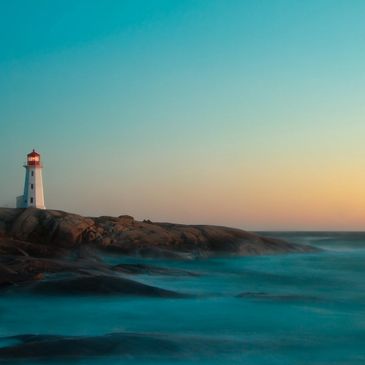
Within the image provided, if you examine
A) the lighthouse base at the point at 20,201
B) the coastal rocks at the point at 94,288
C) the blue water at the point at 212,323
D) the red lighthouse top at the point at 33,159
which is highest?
the red lighthouse top at the point at 33,159

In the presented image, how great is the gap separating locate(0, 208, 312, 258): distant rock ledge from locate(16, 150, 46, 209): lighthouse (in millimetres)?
12179

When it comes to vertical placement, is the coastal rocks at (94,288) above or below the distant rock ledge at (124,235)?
below

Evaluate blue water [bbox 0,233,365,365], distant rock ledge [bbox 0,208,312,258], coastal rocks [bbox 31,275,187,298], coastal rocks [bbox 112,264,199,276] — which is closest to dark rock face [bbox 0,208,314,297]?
distant rock ledge [bbox 0,208,312,258]

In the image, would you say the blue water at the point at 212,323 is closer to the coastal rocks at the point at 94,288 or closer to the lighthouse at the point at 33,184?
the coastal rocks at the point at 94,288

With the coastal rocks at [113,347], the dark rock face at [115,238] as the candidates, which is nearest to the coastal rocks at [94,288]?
the coastal rocks at [113,347]

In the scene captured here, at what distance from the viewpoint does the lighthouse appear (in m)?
47.3

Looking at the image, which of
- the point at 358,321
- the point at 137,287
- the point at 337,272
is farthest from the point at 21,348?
the point at 337,272

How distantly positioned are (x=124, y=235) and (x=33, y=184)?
55.9ft

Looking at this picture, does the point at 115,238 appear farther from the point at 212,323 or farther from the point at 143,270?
the point at 212,323

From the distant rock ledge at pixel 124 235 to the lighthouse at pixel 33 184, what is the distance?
12.2 m

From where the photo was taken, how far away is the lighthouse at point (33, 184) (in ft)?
155

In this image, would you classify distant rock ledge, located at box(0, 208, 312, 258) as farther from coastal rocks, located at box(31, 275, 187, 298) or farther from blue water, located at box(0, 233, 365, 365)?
coastal rocks, located at box(31, 275, 187, 298)

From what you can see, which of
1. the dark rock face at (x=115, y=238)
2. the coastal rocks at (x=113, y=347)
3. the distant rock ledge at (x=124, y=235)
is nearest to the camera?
the coastal rocks at (x=113, y=347)

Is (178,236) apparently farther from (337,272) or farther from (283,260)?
(337,272)
